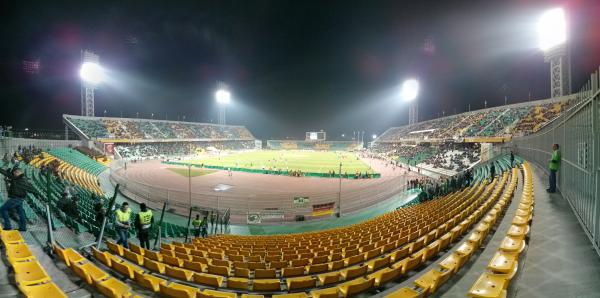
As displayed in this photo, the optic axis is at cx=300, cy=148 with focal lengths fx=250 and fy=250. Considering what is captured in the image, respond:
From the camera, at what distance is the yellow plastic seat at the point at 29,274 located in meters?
3.54

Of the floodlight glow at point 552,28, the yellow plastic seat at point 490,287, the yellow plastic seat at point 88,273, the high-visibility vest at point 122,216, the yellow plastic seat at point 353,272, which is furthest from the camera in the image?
the floodlight glow at point 552,28

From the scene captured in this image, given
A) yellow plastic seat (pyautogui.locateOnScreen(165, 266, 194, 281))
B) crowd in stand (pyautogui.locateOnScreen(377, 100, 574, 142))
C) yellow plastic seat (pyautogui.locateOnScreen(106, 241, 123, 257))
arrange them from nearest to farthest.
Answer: yellow plastic seat (pyautogui.locateOnScreen(165, 266, 194, 281)) < yellow plastic seat (pyautogui.locateOnScreen(106, 241, 123, 257)) < crowd in stand (pyautogui.locateOnScreen(377, 100, 574, 142))

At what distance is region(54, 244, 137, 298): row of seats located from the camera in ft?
13.3

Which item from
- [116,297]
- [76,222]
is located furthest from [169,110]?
[116,297]

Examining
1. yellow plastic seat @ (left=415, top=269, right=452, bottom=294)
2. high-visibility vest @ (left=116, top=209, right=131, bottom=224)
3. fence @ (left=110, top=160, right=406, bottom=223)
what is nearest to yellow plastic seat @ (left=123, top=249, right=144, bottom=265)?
high-visibility vest @ (left=116, top=209, right=131, bottom=224)

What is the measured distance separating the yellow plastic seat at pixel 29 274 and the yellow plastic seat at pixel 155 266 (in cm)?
209

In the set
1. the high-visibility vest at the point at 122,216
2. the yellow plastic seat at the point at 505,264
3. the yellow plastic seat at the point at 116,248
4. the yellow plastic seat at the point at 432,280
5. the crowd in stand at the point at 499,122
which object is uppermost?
the crowd in stand at the point at 499,122

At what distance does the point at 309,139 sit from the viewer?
11681cm

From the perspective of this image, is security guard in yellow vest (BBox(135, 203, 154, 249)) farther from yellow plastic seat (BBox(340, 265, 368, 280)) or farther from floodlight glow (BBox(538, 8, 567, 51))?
floodlight glow (BBox(538, 8, 567, 51))

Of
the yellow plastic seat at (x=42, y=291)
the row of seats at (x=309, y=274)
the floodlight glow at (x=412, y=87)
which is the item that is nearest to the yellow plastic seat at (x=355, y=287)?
the row of seats at (x=309, y=274)

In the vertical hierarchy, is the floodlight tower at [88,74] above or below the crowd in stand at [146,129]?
above

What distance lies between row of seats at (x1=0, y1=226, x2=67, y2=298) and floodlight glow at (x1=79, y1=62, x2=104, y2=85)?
61.4 meters

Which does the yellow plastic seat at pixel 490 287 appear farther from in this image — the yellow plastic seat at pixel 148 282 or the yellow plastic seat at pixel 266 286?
the yellow plastic seat at pixel 148 282

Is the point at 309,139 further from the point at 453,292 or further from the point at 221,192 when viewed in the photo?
the point at 453,292
